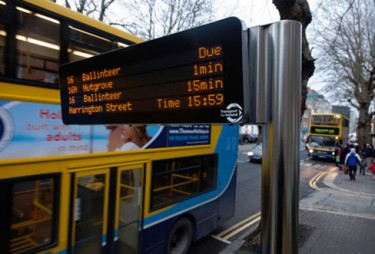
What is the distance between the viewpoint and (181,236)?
601cm

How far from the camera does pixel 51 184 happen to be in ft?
12.1

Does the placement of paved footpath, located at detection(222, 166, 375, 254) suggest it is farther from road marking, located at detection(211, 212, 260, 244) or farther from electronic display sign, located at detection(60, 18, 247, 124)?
electronic display sign, located at detection(60, 18, 247, 124)

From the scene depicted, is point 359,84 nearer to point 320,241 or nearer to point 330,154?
point 330,154

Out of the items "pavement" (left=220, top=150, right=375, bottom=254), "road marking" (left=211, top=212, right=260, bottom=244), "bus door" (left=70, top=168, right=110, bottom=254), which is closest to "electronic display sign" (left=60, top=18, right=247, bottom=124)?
"bus door" (left=70, top=168, right=110, bottom=254)

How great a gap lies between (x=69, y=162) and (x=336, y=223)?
6994 millimetres

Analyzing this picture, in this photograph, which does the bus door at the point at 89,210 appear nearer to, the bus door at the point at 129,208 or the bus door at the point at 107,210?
the bus door at the point at 107,210

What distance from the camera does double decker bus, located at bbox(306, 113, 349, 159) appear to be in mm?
24370

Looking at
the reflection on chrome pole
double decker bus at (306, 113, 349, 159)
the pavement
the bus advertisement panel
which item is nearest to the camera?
the reflection on chrome pole

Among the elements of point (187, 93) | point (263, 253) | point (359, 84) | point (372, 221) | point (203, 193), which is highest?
point (359, 84)

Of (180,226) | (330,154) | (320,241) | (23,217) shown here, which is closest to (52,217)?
(23,217)

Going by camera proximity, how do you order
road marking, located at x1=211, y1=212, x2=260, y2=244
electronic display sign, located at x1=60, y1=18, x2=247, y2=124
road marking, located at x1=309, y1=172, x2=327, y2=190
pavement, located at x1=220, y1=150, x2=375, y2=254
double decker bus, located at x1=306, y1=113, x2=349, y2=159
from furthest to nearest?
double decker bus, located at x1=306, y1=113, x2=349, y2=159 < road marking, located at x1=309, y1=172, x2=327, y2=190 < road marking, located at x1=211, y1=212, x2=260, y2=244 < pavement, located at x1=220, y1=150, x2=375, y2=254 < electronic display sign, located at x1=60, y1=18, x2=247, y2=124

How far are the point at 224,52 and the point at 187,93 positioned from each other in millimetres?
397

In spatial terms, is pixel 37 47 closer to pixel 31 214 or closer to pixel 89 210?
pixel 31 214

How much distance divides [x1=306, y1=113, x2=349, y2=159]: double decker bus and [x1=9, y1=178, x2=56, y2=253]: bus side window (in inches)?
956
